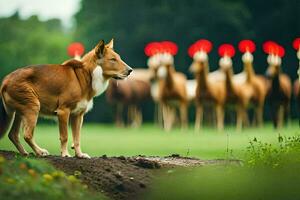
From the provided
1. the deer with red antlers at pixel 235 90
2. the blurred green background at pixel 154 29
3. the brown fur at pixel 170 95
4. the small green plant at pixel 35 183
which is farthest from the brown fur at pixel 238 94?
the small green plant at pixel 35 183

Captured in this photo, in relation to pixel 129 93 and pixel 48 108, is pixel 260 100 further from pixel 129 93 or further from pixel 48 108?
pixel 48 108

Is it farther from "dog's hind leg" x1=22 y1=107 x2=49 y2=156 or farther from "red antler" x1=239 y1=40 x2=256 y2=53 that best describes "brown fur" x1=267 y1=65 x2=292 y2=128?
"dog's hind leg" x1=22 y1=107 x2=49 y2=156

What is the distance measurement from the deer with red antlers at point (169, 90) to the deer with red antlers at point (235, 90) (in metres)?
1.22

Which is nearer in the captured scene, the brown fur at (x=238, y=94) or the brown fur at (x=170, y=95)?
the brown fur at (x=238, y=94)

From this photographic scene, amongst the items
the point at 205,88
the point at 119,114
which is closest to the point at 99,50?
the point at 205,88

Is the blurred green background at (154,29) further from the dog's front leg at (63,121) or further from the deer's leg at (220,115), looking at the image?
the dog's front leg at (63,121)

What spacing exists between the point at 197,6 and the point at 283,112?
23.9 ft

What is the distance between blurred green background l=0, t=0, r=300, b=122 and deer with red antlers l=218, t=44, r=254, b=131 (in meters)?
4.68

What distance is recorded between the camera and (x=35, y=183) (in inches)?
272

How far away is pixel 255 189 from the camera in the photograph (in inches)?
334

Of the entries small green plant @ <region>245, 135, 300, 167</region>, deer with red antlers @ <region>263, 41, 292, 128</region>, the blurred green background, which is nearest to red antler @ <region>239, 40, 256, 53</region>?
deer with red antlers @ <region>263, 41, 292, 128</region>

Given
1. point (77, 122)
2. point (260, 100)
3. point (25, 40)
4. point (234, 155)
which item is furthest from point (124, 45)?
point (77, 122)

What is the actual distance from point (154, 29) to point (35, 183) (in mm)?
20549

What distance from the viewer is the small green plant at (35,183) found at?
264 inches
